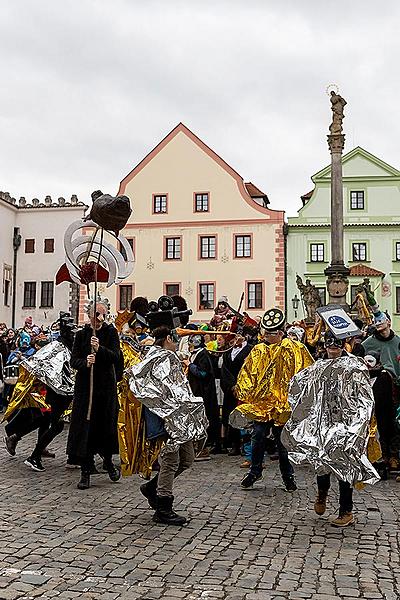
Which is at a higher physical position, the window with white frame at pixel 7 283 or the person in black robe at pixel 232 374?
the window with white frame at pixel 7 283

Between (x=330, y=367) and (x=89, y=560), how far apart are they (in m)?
2.71

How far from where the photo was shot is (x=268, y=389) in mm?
8000

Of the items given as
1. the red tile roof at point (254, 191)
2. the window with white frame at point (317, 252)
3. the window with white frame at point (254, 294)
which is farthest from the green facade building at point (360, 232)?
the red tile roof at point (254, 191)

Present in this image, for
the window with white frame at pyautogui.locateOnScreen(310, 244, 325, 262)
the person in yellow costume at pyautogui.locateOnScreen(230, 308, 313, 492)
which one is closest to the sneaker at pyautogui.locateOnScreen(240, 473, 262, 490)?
the person in yellow costume at pyautogui.locateOnScreen(230, 308, 313, 492)

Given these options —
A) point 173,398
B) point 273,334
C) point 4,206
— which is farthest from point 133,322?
point 4,206

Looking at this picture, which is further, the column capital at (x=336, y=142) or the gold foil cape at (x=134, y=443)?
the column capital at (x=336, y=142)

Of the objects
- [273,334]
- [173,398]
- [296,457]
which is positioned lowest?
[296,457]

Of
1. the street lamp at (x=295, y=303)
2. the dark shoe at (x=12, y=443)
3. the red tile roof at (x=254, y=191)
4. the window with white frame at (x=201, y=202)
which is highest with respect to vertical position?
the red tile roof at (x=254, y=191)

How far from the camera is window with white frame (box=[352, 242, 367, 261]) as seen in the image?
37156 millimetres

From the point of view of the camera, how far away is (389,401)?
9156 millimetres

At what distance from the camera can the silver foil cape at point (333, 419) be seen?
6348 mm

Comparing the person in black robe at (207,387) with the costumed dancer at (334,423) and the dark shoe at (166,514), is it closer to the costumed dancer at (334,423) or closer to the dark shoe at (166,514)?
the costumed dancer at (334,423)

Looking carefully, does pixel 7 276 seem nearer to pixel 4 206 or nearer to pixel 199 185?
pixel 4 206

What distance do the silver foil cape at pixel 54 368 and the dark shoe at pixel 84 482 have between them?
1477mm
